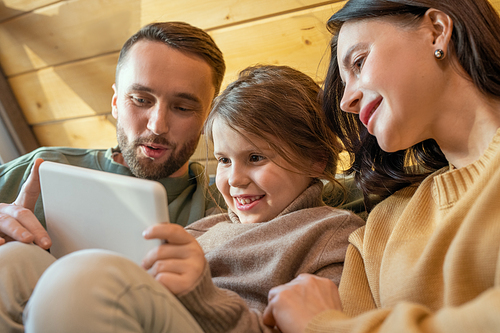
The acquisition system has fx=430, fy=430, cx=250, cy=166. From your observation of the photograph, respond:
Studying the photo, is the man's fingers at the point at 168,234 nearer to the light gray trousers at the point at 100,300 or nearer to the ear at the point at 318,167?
the light gray trousers at the point at 100,300

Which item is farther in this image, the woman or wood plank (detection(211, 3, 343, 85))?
wood plank (detection(211, 3, 343, 85))

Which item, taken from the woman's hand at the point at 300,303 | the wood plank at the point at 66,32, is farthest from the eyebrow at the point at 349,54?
the wood plank at the point at 66,32

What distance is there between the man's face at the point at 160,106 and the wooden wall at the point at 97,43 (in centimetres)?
23

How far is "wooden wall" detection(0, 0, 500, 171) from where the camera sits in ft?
4.73

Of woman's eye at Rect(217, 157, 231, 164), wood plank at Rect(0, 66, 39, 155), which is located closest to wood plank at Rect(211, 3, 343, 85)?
woman's eye at Rect(217, 157, 231, 164)

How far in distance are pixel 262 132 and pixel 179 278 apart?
1.61 feet

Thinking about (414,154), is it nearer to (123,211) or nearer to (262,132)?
(262,132)

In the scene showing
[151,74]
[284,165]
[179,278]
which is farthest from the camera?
[151,74]

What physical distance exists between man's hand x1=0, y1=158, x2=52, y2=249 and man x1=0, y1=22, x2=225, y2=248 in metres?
0.27

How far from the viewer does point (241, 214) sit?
3.61 ft

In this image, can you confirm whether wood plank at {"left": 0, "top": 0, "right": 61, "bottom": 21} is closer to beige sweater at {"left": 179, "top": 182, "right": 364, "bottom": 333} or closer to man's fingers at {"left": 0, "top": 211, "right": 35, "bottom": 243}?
man's fingers at {"left": 0, "top": 211, "right": 35, "bottom": 243}

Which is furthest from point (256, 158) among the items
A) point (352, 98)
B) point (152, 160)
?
point (152, 160)

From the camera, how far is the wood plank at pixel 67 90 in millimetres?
1969

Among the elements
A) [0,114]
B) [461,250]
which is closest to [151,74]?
[461,250]
